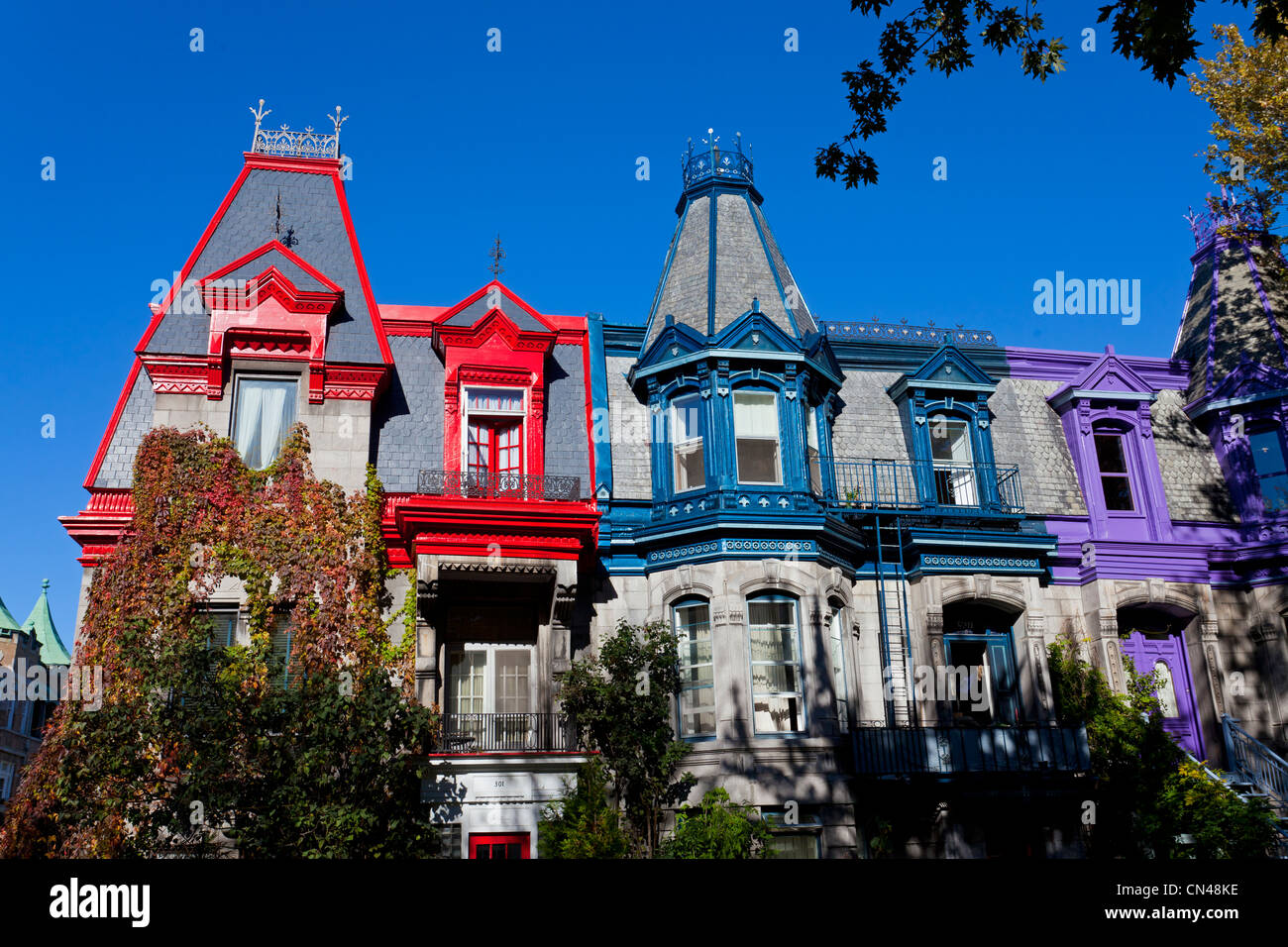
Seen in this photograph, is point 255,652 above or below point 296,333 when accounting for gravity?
below

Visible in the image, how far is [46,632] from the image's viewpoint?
55.9 meters

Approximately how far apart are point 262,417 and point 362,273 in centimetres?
379

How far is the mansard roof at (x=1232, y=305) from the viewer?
78.6 ft

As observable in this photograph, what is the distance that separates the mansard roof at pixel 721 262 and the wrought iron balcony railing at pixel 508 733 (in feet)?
27.5

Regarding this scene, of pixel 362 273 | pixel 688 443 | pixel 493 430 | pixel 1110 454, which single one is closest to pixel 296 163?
pixel 362 273

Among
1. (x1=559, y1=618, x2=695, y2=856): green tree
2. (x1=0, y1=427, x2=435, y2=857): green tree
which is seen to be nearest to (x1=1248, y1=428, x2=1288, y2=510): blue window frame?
(x1=559, y1=618, x2=695, y2=856): green tree

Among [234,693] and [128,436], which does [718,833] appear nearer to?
[234,693]

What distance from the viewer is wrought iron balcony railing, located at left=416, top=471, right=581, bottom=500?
19.2m

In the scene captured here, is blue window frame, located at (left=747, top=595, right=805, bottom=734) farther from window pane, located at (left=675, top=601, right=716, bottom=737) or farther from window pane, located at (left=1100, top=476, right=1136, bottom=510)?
window pane, located at (left=1100, top=476, right=1136, bottom=510)

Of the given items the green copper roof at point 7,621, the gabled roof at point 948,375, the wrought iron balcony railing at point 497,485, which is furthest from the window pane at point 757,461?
the green copper roof at point 7,621

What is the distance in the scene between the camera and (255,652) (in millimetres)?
16469
